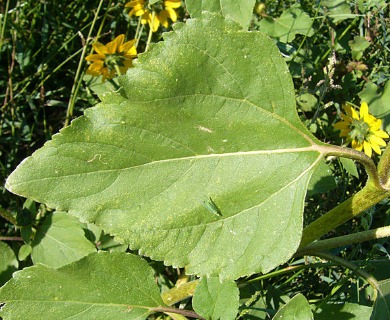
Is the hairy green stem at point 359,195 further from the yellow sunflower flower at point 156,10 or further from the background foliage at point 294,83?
the yellow sunflower flower at point 156,10

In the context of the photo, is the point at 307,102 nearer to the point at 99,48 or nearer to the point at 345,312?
the point at 99,48

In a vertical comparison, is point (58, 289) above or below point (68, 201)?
below

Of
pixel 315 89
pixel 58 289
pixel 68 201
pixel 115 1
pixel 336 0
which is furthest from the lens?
pixel 115 1

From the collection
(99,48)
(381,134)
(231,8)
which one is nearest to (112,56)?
(99,48)

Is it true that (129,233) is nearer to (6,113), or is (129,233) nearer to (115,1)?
(6,113)

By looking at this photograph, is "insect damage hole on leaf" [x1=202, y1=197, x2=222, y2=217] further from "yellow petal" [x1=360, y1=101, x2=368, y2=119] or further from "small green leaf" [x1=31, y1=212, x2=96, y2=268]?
"yellow petal" [x1=360, y1=101, x2=368, y2=119]

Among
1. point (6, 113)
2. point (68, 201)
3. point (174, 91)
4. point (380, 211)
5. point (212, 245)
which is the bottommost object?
point (380, 211)

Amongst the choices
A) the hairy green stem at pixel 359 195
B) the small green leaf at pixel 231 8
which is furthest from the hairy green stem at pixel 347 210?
the small green leaf at pixel 231 8

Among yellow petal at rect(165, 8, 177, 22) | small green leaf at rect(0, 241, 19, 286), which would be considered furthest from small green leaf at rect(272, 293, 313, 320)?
yellow petal at rect(165, 8, 177, 22)

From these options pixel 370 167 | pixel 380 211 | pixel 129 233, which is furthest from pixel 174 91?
pixel 380 211
